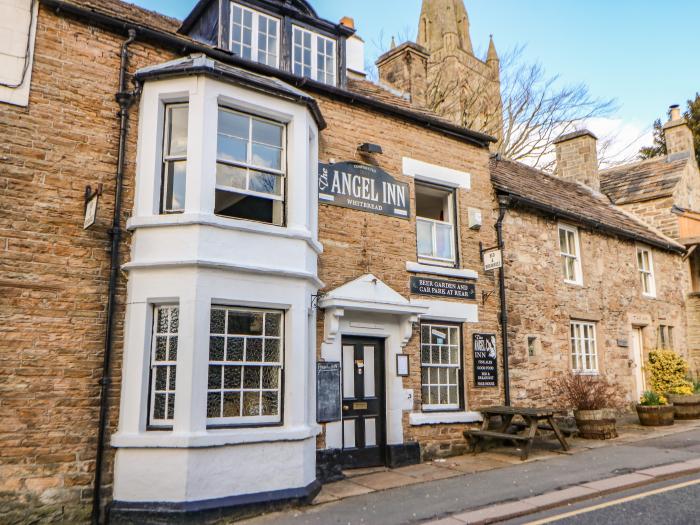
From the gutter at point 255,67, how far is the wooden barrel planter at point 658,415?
23.6 ft

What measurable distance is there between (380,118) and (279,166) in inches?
118

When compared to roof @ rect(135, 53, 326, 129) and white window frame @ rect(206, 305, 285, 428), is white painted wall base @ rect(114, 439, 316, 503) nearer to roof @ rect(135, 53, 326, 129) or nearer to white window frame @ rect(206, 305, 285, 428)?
white window frame @ rect(206, 305, 285, 428)

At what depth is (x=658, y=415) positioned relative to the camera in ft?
43.3

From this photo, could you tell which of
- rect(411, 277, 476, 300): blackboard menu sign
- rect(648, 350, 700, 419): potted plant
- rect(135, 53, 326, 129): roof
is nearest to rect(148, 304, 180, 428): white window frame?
rect(135, 53, 326, 129): roof

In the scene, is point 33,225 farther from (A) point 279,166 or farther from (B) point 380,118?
(B) point 380,118

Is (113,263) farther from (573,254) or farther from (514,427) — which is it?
(573,254)

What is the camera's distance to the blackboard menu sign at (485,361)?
442 inches

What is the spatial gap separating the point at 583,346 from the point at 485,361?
4.22 metres

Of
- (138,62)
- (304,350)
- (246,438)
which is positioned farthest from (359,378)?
(138,62)

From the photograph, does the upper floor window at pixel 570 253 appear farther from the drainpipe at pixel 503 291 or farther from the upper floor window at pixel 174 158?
the upper floor window at pixel 174 158

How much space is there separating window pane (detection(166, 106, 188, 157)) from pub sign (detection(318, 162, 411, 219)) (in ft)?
7.92

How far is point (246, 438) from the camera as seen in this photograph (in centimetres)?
748

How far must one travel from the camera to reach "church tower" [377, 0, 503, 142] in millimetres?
13992

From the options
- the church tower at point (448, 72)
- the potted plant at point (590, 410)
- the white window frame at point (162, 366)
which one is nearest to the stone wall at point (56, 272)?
the white window frame at point (162, 366)
